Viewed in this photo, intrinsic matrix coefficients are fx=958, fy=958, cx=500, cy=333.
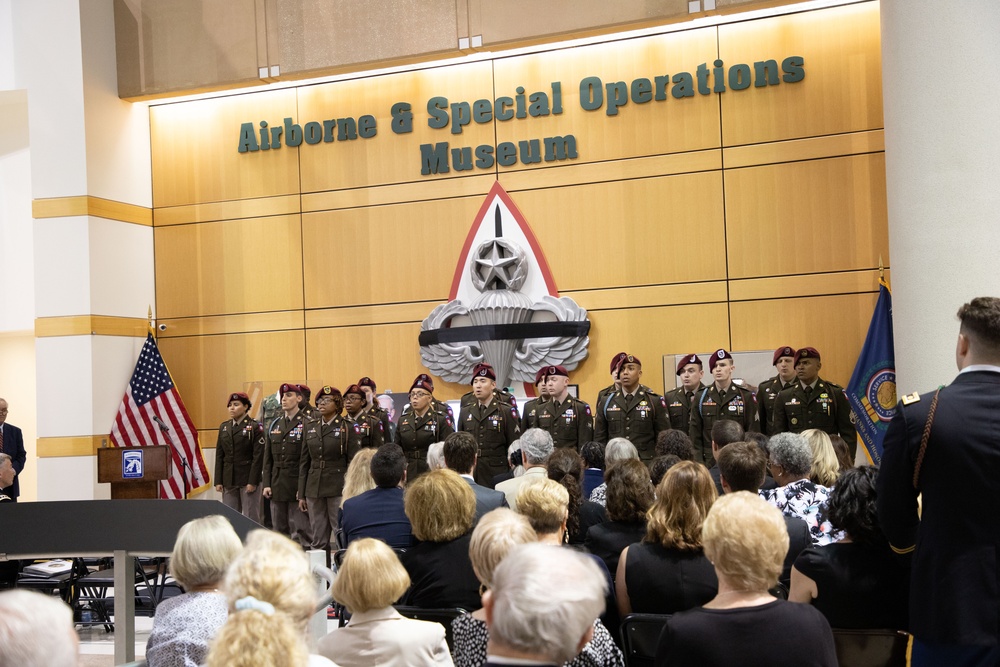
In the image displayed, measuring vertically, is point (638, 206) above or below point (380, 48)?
below

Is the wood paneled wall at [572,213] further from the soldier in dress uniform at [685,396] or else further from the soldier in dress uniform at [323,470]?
the soldier in dress uniform at [323,470]

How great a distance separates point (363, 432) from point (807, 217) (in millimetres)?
4236

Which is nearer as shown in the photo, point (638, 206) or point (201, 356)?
point (638, 206)

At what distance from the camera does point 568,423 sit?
7.76 meters

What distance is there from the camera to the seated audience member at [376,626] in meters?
2.43

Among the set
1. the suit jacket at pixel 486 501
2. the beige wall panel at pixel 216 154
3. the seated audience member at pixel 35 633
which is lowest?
the suit jacket at pixel 486 501

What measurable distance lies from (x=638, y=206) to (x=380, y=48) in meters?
2.91

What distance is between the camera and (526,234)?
29.8ft

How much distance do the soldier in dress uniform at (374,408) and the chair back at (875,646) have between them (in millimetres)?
6016

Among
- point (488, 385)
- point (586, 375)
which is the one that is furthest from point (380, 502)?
point (586, 375)

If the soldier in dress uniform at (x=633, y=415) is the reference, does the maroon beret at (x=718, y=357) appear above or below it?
above

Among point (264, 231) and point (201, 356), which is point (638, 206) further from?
point (201, 356)

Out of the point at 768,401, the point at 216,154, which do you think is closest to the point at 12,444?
the point at 216,154

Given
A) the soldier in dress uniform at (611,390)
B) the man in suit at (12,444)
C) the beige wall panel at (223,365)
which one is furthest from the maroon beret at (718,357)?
the man in suit at (12,444)
